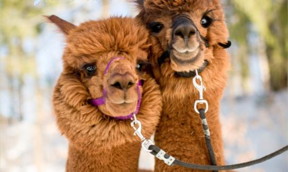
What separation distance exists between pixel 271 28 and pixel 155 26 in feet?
36.6

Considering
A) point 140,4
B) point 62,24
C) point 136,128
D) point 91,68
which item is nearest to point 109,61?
point 91,68

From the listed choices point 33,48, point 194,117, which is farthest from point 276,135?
point 194,117

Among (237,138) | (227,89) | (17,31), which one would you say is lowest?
(237,138)

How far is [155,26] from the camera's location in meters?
2.19

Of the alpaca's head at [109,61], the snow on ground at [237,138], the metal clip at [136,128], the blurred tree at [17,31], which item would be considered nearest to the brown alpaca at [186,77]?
the alpaca's head at [109,61]

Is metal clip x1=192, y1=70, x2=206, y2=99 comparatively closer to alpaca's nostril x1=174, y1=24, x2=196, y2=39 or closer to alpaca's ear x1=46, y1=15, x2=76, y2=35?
alpaca's nostril x1=174, y1=24, x2=196, y2=39

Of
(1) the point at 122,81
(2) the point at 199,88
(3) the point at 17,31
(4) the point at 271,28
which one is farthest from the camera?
(4) the point at 271,28

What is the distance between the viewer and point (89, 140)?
1.95 m

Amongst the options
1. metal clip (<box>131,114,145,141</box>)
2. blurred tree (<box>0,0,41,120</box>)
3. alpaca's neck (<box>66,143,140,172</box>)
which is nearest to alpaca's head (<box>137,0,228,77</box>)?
metal clip (<box>131,114,145,141</box>)

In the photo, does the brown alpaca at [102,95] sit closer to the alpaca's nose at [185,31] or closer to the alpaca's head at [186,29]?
the alpaca's head at [186,29]

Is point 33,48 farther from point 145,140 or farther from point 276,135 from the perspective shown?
point 145,140

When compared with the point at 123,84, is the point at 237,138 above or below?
below

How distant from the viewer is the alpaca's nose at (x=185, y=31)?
1912mm

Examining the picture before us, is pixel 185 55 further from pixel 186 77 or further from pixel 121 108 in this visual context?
pixel 121 108
